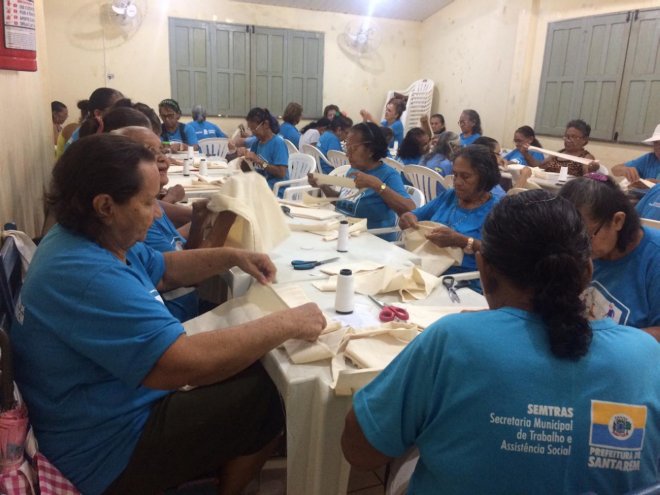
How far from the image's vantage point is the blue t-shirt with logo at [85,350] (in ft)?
3.73

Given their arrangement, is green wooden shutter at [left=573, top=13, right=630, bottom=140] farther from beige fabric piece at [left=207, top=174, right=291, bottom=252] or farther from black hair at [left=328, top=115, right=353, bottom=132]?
beige fabric piece at [left=207, top=174, right=291, bottom=252]

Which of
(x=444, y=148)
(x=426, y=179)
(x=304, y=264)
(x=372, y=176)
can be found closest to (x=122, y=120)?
(x=304, y=264)

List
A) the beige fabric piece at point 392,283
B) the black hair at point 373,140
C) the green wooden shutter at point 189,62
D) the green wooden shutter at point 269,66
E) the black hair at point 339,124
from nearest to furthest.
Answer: the beige fabric piece at point 392,283
the black hair at point 373,140
the black hair at point 339,124
the green wooden shutter at point 189,62
the green wooden shutter at point 269,66

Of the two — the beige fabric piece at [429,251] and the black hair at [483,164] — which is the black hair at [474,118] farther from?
the beige fabric piece at [429,251]

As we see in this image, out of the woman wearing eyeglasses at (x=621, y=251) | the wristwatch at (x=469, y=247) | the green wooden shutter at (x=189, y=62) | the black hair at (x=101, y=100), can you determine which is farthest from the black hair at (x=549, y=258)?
the green wooden shutter at (x=189, y=62)

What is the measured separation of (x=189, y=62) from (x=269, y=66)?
1.33 m

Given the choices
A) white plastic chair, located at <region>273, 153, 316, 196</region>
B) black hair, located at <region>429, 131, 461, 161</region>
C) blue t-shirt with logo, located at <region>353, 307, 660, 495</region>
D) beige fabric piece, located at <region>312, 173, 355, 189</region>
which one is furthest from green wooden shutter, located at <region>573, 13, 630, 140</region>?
blue t-shirt with logo, located at <region>353, 307, 660, 495</region>

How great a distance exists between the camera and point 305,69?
919 cm

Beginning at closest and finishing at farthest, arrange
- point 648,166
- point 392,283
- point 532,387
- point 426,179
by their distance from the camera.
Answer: point 532,387 < point 392,283 < point 648,166 < point 426,179

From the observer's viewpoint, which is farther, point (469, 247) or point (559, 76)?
point (559, 76)

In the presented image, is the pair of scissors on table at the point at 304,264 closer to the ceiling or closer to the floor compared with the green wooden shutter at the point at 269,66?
closer to the floor

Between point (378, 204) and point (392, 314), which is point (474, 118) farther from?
point (392, 314)

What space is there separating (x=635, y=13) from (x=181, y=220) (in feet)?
19.2

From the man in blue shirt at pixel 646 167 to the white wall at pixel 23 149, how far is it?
4356 millimetres
